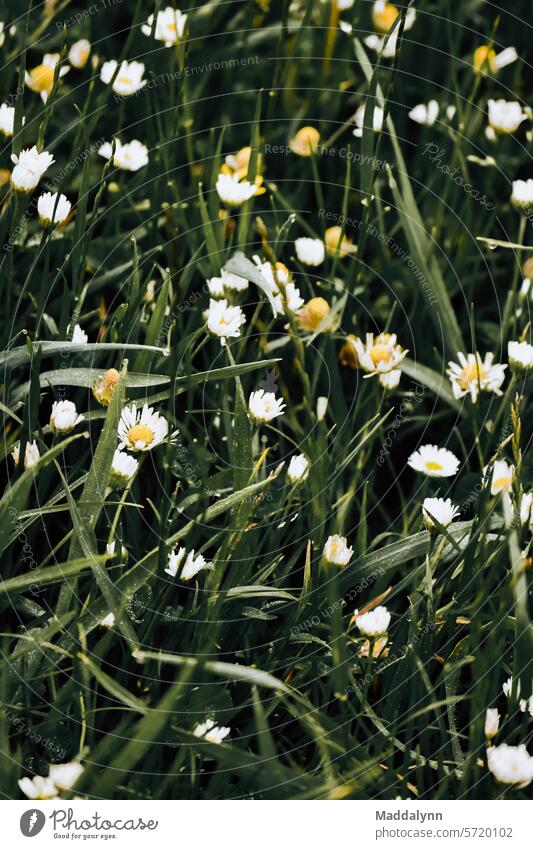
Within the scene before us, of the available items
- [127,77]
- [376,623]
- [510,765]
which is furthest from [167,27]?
[510,765]

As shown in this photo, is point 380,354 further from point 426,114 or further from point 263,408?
point 426,114

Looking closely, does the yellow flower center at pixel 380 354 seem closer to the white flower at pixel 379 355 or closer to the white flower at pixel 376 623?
the white flower at pixel 379 355

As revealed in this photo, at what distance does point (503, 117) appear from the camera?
877 millimetres

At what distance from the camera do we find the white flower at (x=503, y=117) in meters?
0.88

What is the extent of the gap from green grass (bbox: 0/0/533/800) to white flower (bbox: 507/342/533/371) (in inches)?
1.4

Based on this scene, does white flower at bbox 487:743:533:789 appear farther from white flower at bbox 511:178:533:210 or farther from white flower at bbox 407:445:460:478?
white flower at bbox 511:178:533:210

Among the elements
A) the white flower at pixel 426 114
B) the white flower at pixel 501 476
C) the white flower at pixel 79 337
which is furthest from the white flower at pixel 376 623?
the white flower at pixel 426 114

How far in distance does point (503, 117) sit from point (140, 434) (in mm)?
488

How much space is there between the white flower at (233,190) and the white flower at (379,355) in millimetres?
149

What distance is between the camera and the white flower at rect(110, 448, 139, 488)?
598mm

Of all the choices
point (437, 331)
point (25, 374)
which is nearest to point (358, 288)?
point (437, 331)

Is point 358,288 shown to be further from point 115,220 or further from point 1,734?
point 1,734

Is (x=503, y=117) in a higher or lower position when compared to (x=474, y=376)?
higher

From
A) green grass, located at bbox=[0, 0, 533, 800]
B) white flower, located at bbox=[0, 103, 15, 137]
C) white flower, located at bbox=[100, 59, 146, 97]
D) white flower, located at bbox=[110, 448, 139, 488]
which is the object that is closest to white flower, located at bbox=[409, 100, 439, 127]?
green grass, located at bbox=[0, 0, 533, 800]
